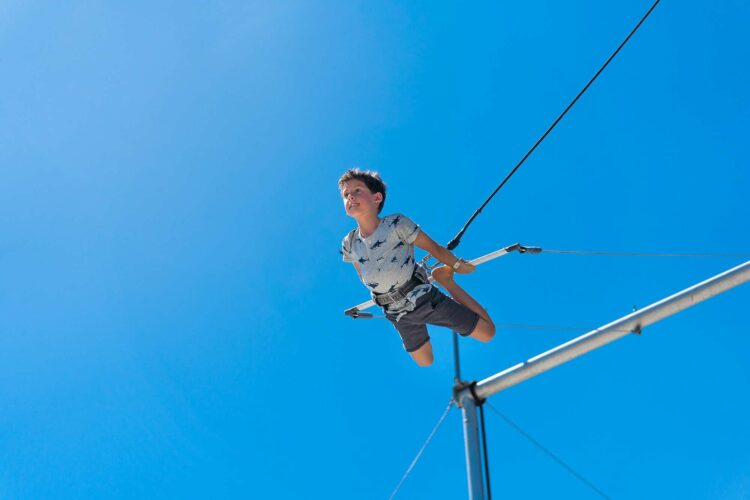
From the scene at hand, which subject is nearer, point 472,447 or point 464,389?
point 472,447

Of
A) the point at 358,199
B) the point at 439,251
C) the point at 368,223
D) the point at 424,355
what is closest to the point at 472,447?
the point at 424,355

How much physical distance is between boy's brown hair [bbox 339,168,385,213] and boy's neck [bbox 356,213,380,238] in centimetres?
13

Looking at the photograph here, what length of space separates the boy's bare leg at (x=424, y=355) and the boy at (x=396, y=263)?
0.36 m

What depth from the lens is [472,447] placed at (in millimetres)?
7172

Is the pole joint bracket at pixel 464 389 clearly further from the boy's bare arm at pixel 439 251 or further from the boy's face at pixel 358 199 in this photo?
the boy's face at pixel 358 199

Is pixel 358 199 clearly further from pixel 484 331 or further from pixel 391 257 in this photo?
pixel 484 331

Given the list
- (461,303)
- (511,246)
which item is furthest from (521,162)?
(461,303)

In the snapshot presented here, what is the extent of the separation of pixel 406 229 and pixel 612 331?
83.1 inches

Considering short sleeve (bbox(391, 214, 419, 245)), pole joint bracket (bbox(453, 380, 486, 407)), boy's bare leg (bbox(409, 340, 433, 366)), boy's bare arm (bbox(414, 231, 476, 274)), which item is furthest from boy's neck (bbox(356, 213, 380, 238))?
pole joint bracket (bbox(453, 380, 486, 407))

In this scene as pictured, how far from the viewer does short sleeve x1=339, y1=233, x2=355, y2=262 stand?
22.4 ft

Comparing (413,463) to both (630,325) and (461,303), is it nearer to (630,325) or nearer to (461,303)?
(461,303)

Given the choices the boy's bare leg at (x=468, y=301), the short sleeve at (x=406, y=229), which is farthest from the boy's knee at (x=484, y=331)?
the short sleeve at (x=406, y=229)

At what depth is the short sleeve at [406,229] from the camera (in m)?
6.58

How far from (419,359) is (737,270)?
2816 mm
